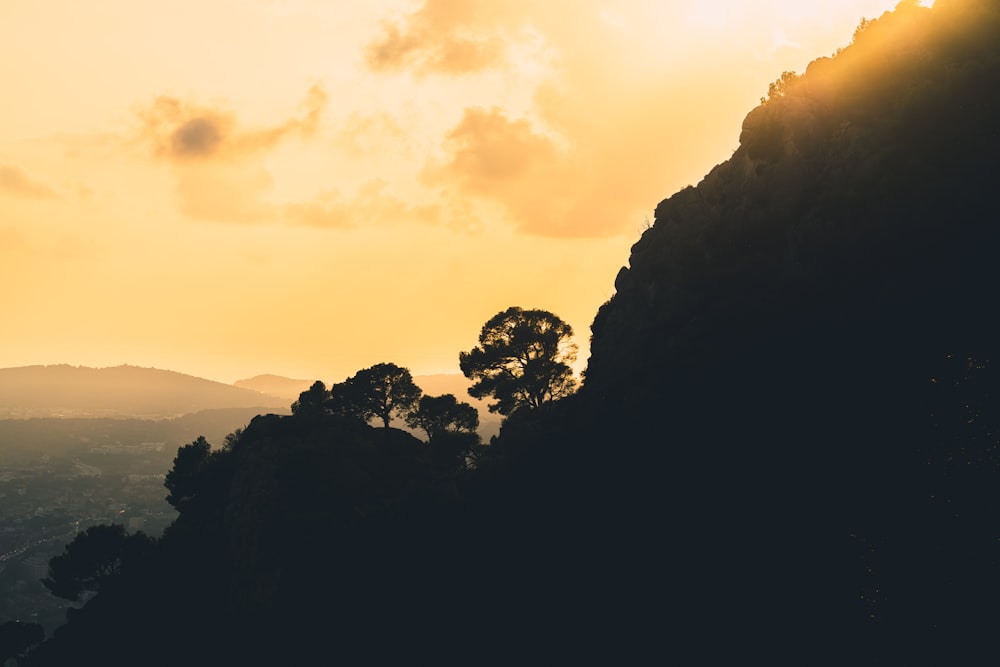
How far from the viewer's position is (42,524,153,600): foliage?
262 feet

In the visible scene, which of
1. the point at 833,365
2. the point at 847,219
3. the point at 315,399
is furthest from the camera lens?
the point at 315,399

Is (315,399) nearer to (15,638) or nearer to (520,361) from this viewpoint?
(520,361)

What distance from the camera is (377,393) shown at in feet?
303

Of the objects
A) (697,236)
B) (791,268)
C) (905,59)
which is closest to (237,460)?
(697,236)

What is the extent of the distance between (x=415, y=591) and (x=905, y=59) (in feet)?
233

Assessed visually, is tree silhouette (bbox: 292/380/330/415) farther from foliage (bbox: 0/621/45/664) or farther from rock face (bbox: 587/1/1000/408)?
rock face (bbox: 587/1/1000/408)

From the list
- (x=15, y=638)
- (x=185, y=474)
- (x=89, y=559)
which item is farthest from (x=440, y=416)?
(x=15, y=638)

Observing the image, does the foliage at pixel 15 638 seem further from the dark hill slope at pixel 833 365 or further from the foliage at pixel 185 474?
the dark hill slope at pixel 833 365

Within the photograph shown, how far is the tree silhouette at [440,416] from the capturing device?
3696 inches

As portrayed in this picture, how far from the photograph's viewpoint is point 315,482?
63.2m

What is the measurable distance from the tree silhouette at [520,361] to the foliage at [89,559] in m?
56.4

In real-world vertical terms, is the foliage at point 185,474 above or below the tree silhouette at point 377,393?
below

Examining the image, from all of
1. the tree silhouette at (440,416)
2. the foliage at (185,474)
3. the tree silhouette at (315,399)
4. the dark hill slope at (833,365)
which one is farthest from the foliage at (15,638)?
the dark hill slope at (833,365)

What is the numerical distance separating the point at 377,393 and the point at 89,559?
48.9 m
